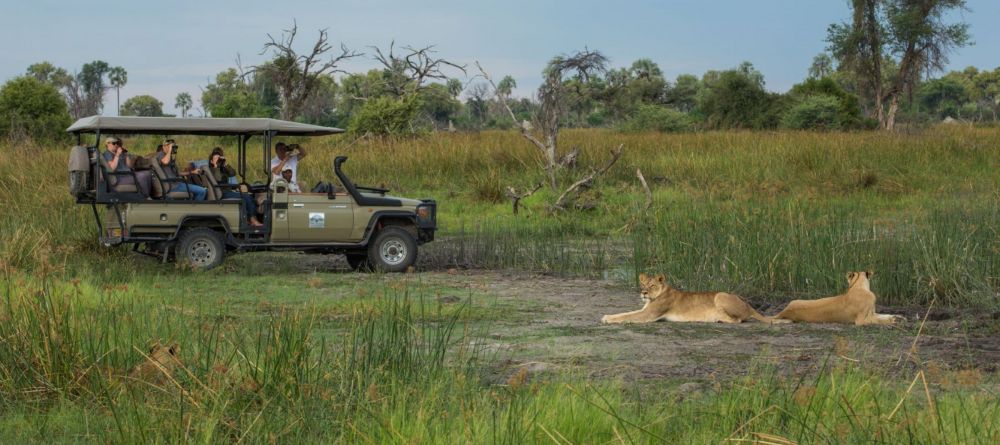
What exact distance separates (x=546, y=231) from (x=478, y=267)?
10.9 ft

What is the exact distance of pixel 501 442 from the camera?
5.12m

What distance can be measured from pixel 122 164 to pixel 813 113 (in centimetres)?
3494

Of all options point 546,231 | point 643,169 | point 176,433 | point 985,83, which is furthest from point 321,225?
point 985,83

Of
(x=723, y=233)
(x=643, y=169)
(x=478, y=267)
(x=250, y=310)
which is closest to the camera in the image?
(x=250, y=310)

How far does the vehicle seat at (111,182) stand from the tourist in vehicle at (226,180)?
92 cm

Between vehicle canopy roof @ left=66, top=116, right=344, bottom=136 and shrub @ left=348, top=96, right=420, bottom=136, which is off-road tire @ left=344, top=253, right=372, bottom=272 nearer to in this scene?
vehicle canopy roof @ left=66, top=116, right=344, bottom=136

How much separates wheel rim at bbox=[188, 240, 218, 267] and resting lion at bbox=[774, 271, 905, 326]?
686 centimetres

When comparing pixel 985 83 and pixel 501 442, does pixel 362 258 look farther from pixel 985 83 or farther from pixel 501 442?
pixel 985 83

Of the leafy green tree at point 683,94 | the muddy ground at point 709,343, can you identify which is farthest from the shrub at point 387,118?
the leafy green tree at point 683,94

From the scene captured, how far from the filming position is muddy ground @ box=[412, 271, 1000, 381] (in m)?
7.90

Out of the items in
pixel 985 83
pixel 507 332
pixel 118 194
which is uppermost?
pixel 985 83

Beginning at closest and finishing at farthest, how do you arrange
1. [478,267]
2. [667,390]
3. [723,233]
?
[667,390]
[723,233]
[478,267]

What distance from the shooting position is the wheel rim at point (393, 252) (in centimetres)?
1462

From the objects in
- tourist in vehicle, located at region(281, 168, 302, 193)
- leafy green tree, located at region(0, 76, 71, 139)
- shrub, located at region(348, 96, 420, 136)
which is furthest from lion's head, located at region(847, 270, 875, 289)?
leafy green tree, located at region(0, 76, 71, 139)
